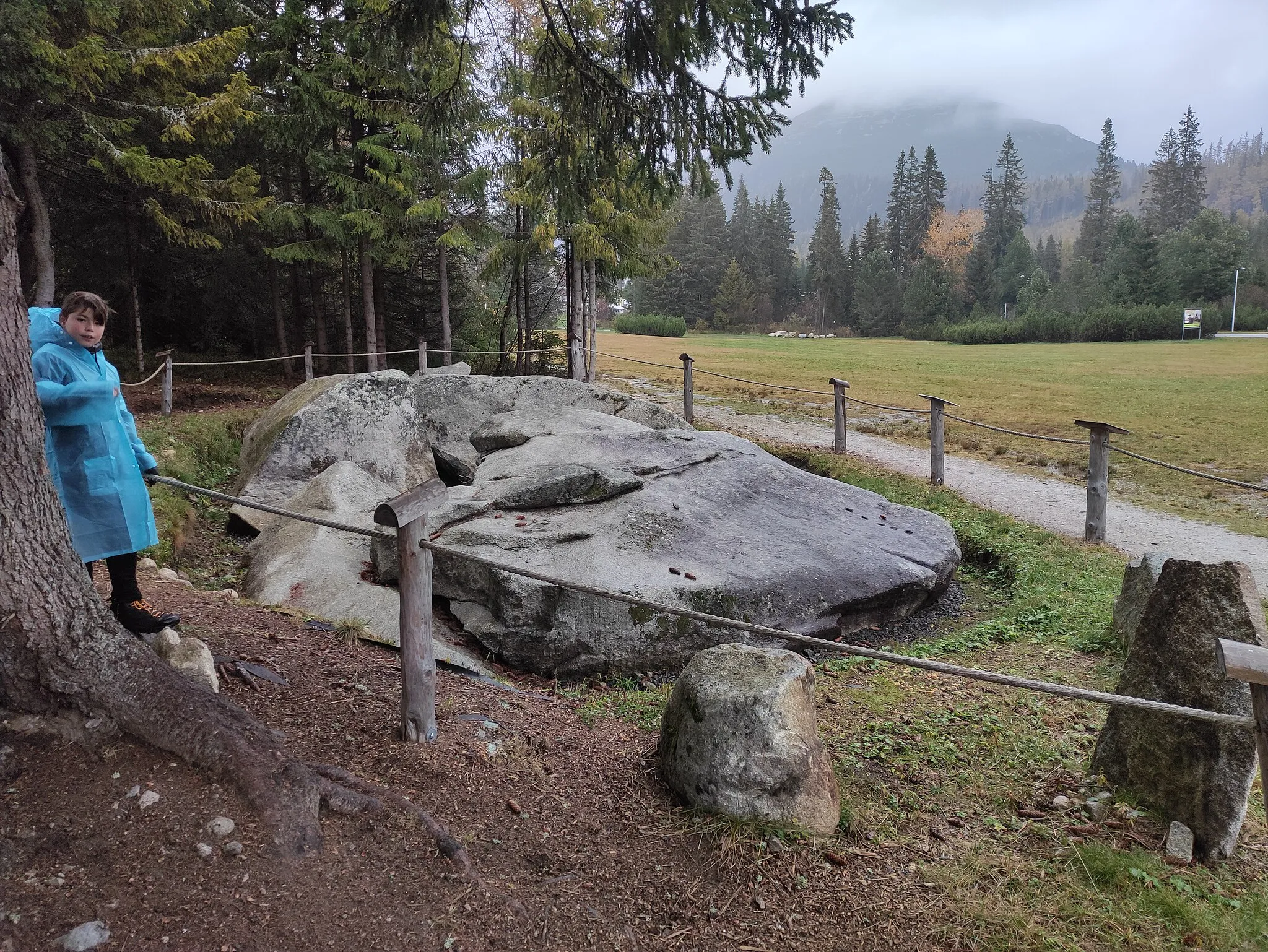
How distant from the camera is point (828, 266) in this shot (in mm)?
68000

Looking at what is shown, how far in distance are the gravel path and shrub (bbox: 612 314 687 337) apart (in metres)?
40.8

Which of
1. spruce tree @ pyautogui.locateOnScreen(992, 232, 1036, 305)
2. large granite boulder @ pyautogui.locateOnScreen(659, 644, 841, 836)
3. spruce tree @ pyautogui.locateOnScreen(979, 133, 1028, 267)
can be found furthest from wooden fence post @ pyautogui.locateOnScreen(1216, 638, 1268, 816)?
spruce tree @ pyautogui.locateOnScreen(979, 133, 1028, 267)

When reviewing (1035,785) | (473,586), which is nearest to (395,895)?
(1035,785)

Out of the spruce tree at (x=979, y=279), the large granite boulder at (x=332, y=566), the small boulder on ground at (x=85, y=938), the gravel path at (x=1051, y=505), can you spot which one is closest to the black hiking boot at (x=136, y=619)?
the large granite boulder at (x=332, y=566)

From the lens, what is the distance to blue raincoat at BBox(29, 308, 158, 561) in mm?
3500

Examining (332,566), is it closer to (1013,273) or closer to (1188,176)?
(1013,273)

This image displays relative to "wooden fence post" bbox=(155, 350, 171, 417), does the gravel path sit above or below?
below

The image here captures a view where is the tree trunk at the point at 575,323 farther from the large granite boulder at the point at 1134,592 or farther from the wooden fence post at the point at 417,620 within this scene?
the wooden fence post at the point at 417,620

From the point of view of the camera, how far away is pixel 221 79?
49.1 feet

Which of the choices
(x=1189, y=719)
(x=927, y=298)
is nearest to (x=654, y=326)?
(x=927, y=298)

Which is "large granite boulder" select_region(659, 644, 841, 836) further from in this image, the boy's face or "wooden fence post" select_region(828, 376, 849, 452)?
"wooden fence post" select_region(828, 376, 849, 452)

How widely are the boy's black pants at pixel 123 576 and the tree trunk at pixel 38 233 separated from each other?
32.2 ft

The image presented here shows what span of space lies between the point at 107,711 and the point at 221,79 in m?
16.1

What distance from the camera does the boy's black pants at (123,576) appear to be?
3.87 m
